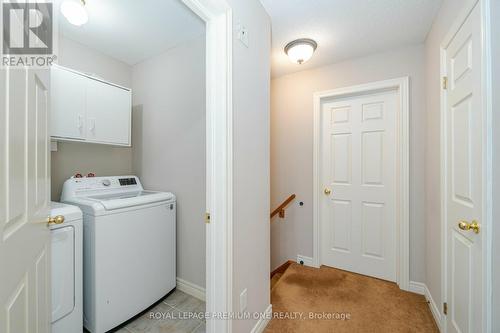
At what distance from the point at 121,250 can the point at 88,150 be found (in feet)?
3.98

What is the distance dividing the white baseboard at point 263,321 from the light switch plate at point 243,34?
76.1 inches

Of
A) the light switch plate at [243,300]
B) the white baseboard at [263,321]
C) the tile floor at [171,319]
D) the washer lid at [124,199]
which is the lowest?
the tile floor at [171,319]

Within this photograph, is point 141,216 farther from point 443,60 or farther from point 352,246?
point 443,60

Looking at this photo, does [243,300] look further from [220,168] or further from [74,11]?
[74,11]

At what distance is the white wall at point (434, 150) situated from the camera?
154 cm

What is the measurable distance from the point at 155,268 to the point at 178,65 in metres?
1.96

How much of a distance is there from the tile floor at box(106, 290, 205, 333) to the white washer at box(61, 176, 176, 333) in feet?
0.26

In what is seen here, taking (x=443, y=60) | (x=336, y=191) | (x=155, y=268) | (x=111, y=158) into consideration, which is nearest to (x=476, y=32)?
(x=443, y=60)

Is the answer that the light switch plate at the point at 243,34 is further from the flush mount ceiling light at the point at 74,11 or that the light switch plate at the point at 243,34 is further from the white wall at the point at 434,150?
the white wall at the point at 434,150

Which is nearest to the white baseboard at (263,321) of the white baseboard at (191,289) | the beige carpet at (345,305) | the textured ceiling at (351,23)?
the beige carpet at (345,305)

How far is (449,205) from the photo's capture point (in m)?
1.37

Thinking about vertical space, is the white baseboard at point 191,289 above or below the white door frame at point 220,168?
below

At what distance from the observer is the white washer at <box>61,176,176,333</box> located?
144 cm

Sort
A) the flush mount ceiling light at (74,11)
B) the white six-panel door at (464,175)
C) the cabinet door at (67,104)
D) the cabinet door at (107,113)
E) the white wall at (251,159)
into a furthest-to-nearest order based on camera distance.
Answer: the cabinet door at (107,113)
the cabinet door at (67,104)
the flush mount ceiling light at (74,11)
the white wall at (251,159)
the white six-panel door at (464,175)
